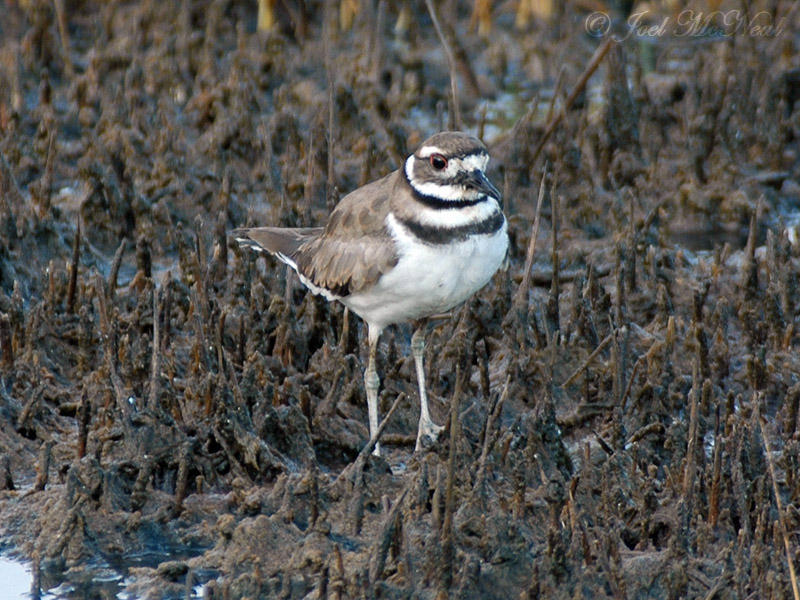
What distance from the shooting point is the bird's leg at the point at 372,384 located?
20.4ft

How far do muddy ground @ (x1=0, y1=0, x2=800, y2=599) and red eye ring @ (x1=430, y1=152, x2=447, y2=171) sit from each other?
0.97m

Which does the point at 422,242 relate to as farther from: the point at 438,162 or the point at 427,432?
the point at 427,432

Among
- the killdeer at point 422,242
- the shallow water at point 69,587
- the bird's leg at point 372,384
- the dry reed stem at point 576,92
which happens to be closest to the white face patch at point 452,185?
the killdeer at point 422,242

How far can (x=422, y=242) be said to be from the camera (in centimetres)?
576

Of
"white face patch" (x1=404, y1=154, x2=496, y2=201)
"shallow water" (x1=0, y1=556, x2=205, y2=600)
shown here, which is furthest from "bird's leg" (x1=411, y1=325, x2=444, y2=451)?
"shallow water" (x1=0, y1=556, x2=205, y2=600)

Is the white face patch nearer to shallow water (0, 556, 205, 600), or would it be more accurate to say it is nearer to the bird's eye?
the bird's eye

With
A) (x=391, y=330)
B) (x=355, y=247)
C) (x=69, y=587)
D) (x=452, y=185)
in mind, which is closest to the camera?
(x=69, y=587)

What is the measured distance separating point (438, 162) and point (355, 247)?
1.82 feet

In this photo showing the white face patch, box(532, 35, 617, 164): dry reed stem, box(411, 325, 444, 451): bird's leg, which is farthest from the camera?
box(532, 35, 617, 164): dry reed stem

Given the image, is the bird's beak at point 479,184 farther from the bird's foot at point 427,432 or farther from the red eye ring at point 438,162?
the bird's foot at point 427,432

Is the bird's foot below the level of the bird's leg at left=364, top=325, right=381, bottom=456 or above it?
below

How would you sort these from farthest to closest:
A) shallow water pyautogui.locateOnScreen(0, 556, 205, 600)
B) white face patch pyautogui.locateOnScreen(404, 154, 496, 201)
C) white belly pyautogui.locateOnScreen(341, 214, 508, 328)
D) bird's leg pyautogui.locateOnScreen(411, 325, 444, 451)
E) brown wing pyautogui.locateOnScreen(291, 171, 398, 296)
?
bird's leg pyautogui.locateOnScreen(411, 325, 444, 451) < brown wing pyautogui.locateOnScreen(291, 171, 398, 296) < white face patch pyautogui.locateOnScreen(404, 154, 496, 201) < white belly pyautogui.locateOnScreen(341, 214, 508, 328) < shallow water pyautogui.locateOnScreen(0, 556, 205, 600)

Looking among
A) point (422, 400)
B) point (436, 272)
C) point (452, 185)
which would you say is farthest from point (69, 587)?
point (452, 185)

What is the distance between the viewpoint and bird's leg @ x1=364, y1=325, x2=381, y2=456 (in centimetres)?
621
